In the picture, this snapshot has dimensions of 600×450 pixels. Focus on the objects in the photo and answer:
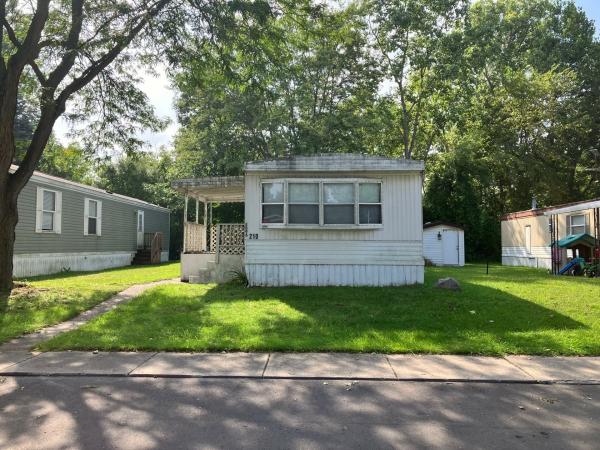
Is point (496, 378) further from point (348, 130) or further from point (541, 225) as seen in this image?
point (348, 130)

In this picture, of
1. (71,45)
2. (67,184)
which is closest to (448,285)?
(71,45)

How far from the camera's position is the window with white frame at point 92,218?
746 inches

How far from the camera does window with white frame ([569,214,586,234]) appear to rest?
17516 millimetres

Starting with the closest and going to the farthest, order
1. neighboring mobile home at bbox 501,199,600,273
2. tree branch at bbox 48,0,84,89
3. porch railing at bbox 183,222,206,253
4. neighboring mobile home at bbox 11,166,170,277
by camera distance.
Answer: tree branch at bbox 48,0,84,89
porch railing at bbox 183,222,206,253
neighboring mobile home at bbox 11,166,170,277
neighboring mobile home at bbox 501,199,600,273

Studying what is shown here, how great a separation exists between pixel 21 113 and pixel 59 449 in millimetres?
38297

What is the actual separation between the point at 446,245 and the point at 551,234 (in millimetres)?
5429

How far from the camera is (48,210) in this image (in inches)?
646

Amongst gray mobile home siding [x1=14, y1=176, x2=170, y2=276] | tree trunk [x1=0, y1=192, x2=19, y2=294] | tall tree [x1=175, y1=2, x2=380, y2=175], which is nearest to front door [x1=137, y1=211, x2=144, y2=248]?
gray mobile home siding [x1=14, y1=176, x2=170, y2=276]

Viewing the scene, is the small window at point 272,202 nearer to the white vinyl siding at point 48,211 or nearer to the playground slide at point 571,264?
the white vinyl siding at point 48,211

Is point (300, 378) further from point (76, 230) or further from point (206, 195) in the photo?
point (76, 230)

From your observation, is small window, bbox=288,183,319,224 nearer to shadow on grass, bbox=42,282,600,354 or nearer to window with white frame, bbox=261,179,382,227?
A: window with white frame, bbox=261,179,382,227

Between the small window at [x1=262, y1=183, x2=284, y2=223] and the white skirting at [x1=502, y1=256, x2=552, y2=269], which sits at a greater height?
the small window at [x1=262, y1=183, x2=284, y2=223]

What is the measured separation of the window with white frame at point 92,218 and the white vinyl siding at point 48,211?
194 cm

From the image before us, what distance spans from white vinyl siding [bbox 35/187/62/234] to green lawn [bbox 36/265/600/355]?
23.5ft
